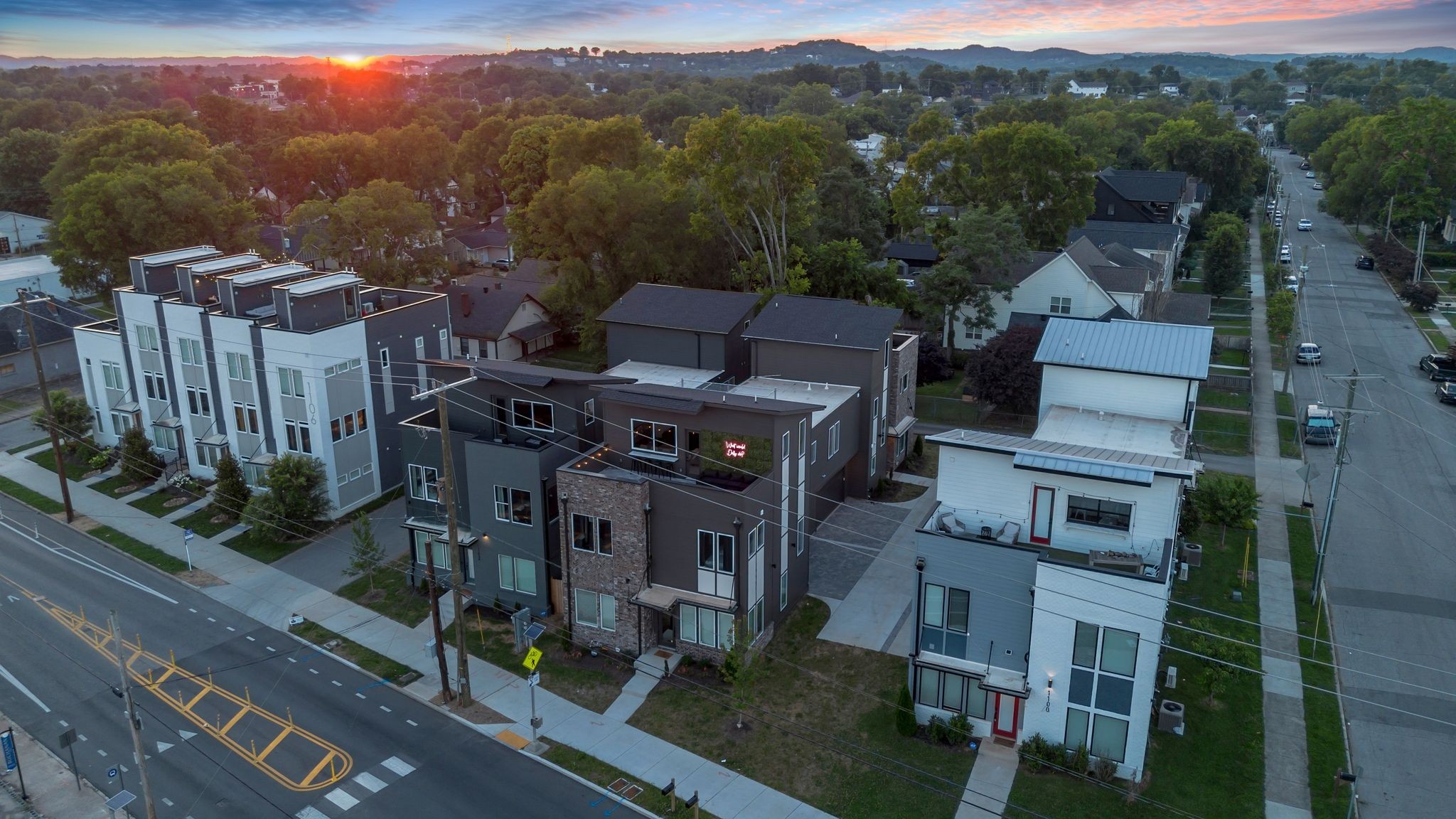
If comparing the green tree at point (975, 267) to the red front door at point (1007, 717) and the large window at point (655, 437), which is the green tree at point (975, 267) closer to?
the large window at point (655, 437)

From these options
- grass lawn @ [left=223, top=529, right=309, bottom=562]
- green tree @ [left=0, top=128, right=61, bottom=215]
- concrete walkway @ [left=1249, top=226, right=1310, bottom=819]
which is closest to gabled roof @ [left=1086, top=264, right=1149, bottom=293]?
concrete walkway @ [left=1249, top=226, right=1310, bottom=819]

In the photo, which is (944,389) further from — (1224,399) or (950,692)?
(950,692)

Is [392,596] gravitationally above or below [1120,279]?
below

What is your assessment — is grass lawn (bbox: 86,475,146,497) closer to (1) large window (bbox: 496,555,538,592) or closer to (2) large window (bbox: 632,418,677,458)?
(1) large window (bbox: 496,555,538,592)

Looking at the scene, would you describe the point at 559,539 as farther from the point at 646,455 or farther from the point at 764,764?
the point at 764,764

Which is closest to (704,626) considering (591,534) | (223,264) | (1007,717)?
(591,534)

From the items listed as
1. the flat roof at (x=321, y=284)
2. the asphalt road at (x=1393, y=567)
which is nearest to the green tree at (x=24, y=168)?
the flat roof at (x=321, y=284)
